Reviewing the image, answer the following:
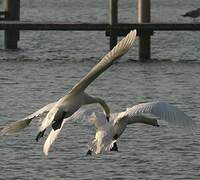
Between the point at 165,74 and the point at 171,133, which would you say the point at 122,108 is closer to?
the point at 171,133

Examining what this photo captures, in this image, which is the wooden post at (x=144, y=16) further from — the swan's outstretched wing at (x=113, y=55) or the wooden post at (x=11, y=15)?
the swan's outstretched wing at (x=113, y=55)

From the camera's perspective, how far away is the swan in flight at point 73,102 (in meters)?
16.9

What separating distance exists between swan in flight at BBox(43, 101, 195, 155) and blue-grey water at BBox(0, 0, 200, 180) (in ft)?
6.52

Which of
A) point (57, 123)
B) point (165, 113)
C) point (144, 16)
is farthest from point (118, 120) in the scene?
point (144, 16)

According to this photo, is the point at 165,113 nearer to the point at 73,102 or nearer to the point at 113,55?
the point at 73,102

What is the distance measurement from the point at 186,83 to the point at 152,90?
2039 millimetres

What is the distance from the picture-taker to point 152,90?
3459 cm

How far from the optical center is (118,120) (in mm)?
19000

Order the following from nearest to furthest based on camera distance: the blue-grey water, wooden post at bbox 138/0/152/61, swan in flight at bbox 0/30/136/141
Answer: swan in flight at bbox 0/30/136/141 < the blue-grey water < wooden post at bbox 138/0/152/61

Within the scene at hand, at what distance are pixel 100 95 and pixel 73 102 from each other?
15.2 metres

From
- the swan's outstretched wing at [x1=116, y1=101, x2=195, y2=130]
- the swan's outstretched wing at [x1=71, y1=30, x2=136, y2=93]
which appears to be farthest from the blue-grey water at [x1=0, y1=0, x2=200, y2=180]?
the swan's outstretched wing at [x1=71, y1=30, x2=136, y2=93]

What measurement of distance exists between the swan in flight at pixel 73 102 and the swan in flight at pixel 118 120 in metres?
0.30

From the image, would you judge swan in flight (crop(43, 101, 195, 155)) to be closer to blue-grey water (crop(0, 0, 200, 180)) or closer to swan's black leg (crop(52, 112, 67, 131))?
swan's black leg (crop(52, 112, 67, 131))

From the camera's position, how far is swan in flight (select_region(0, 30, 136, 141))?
55.3ft
